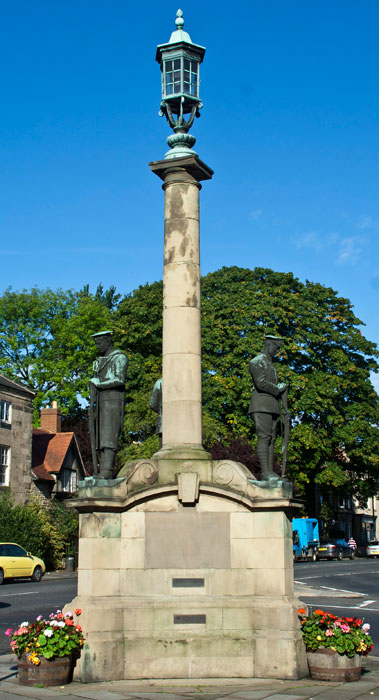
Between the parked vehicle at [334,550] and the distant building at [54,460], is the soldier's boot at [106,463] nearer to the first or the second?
the distant building at [54,460]

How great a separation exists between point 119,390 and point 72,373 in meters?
38.1

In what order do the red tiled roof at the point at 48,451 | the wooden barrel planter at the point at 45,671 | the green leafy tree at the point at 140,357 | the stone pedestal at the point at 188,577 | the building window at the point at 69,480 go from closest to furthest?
the wooden barrel planter at the point at 45,671
the stone pedestal at the point at 188,577
the green leafy tree at the point at 140,357
the red tiled roof at the point at 48,451
the building window at the point at 69,480

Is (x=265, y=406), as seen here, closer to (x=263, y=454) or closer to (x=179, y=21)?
(x=263, y=454)

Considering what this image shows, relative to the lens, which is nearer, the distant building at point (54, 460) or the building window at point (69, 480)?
the distant building at point (54, 460)

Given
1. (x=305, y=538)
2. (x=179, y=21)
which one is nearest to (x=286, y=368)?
(x=305, y=538)

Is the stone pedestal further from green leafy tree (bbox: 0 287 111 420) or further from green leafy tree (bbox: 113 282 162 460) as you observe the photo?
green leafy tree (bbox: 0 287 111 420)

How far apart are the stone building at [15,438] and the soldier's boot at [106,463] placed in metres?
27.1

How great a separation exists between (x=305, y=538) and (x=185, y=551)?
35.2m

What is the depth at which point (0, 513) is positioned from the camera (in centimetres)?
3250

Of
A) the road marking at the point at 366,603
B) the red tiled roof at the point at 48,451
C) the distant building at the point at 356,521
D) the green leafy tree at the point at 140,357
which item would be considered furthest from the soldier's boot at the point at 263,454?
the distant building at the point at 356,521

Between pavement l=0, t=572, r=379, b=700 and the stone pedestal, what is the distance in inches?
11.9

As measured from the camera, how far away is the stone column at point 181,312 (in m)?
11.3

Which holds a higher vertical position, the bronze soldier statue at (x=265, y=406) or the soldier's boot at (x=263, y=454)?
the bronze soldier statue at (x=265, y=406)

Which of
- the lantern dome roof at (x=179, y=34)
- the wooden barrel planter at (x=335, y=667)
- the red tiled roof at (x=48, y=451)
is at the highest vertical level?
the lantern dome roof at (x=179, y=34)
